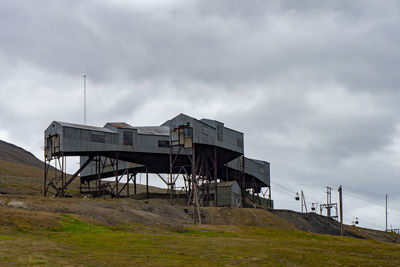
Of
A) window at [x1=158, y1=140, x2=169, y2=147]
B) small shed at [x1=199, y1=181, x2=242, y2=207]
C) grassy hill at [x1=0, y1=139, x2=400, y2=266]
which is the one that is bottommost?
grassy hill at [x1=0, y1=139, x2=400, y2=266]

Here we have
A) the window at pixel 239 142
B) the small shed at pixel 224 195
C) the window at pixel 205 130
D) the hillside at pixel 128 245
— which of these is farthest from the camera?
the window at pixel 239 142

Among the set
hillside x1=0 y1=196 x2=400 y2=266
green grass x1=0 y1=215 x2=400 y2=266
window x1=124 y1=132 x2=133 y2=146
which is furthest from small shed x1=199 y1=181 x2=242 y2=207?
green grass x1=0 y1=215 x2=400 y2=266

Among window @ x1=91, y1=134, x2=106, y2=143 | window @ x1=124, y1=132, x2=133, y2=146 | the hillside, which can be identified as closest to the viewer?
the hillside

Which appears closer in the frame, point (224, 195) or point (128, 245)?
point (128, 245)

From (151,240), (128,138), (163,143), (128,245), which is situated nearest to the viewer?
(128,245)

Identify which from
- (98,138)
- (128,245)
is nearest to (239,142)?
(98,138)

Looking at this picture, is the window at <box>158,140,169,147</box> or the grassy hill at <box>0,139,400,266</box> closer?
the grassy hill at <box>0,139,400,266</box>

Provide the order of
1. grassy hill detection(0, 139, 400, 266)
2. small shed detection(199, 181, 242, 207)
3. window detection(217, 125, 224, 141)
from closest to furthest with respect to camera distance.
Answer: grassy hill detection(0, 139, 400, 266) < small shed detection(199, 181, 242, 207) < window detection(217, 125, 224, 141)

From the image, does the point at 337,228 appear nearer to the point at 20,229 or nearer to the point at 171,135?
the point at 171,135

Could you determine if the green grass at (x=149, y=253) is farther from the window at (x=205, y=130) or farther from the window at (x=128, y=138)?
the window at (x=128, y=138)

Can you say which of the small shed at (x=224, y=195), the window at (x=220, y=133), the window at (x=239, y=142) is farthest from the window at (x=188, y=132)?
the window at (x=239, y=142)

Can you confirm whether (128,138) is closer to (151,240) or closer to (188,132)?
(188,132)

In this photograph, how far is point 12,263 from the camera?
82.0ft

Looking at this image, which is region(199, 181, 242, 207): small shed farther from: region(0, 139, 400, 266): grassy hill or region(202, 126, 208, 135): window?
region(202, 126, 208, 135): window
